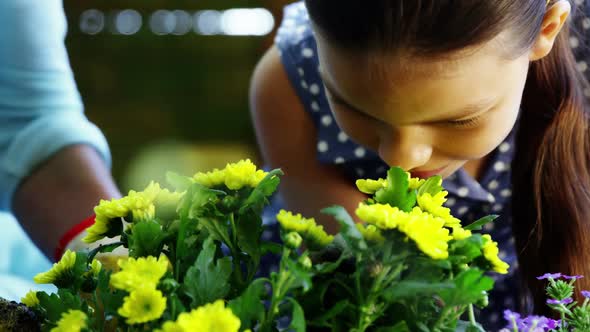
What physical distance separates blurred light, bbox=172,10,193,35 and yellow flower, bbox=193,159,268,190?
8.27ft

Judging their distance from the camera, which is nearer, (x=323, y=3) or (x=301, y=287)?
(x=301, y=287)

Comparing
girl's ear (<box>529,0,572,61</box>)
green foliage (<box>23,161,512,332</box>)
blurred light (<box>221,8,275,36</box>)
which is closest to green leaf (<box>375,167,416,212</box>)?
green foliage (<box>23,161,512,332</box>)

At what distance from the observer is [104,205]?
0.44 meters

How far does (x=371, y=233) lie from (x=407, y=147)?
30cm

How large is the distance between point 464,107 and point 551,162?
1.23ft

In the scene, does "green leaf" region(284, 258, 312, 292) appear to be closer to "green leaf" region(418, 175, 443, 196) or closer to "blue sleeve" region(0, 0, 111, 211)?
"green leaf" region(418, 175, 443, 196)

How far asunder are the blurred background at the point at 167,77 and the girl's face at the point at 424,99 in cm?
211

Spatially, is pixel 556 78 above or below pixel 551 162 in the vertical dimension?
above

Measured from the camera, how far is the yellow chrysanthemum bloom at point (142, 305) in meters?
0.37

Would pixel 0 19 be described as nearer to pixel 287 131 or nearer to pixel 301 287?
pixel 287 131

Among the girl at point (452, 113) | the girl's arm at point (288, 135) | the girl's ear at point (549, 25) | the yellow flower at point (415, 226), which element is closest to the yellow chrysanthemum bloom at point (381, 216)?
the yellow flower at point (415, 226)

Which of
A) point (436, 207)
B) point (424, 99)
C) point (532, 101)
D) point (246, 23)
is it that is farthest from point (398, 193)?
point (246, 23)

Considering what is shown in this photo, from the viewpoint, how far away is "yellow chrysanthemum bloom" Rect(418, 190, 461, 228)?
44 centimetres

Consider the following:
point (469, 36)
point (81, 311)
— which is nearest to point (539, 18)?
point (469, 36)
